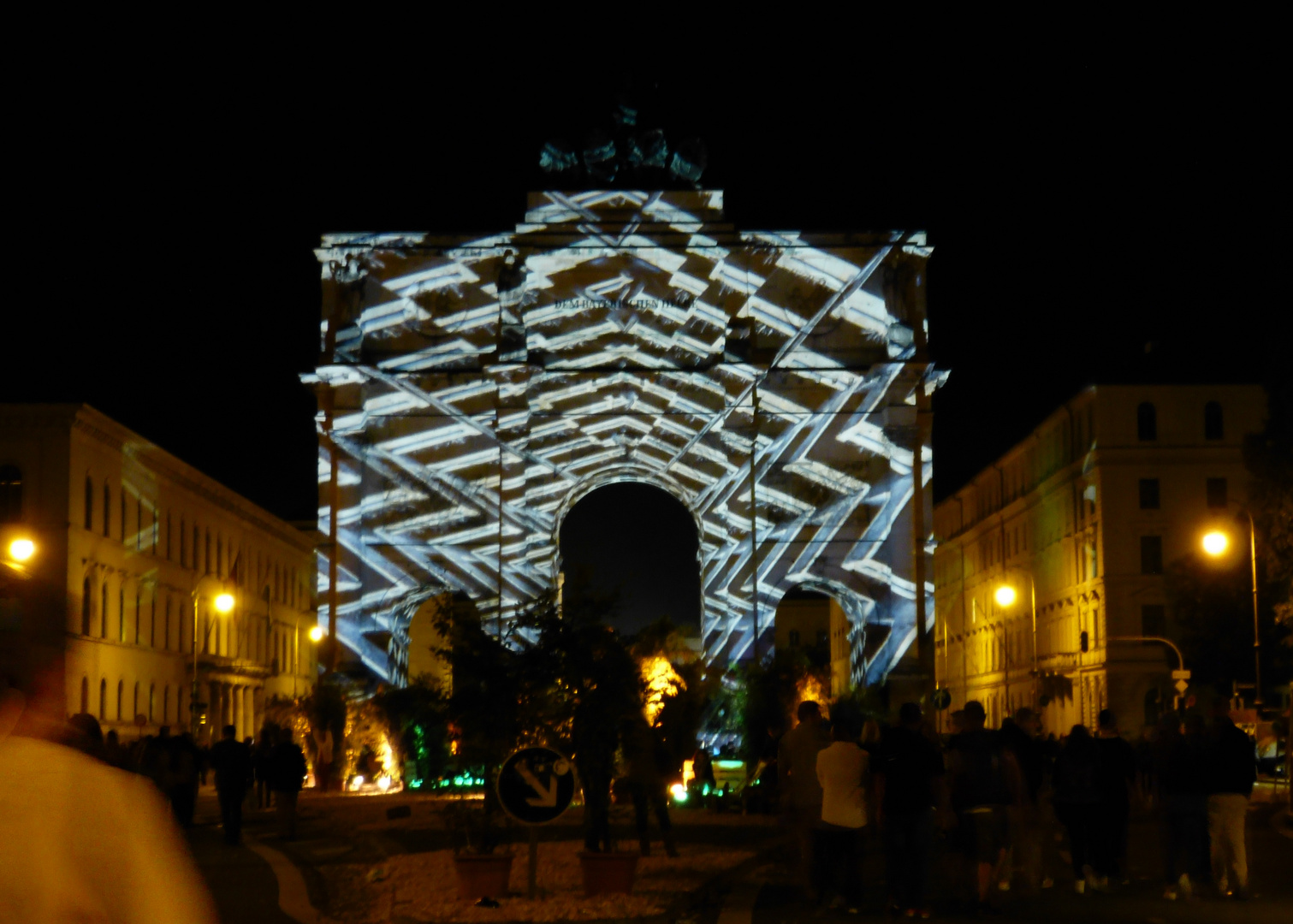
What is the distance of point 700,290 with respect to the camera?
53.0 m

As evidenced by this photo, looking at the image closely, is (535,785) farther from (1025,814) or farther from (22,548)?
(22,548)

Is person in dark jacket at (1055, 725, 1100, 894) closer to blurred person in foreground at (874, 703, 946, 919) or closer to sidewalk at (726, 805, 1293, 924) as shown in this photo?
sidewalk at (726, 805, 1293, 924)

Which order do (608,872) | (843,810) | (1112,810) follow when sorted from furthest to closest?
(1112,810), (608,872), (843,810)

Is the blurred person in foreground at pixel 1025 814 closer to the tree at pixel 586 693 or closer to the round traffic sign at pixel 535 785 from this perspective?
the round traffic sign at pixel 535 785

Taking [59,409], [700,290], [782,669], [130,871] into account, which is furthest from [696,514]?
[130,871]

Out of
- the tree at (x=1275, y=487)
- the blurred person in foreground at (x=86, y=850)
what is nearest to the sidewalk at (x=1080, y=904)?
the blurred person in foreground at (x=86, y=850)

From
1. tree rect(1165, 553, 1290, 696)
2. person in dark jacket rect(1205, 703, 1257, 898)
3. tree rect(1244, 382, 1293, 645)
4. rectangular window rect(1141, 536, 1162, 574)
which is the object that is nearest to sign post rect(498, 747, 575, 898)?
person in dark jacket rect(1205, 703, 1257, 898)

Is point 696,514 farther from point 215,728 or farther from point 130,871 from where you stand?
A: point 130,871

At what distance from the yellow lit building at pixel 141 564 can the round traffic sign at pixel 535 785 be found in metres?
29.5

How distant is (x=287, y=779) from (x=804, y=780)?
1111 centimetres

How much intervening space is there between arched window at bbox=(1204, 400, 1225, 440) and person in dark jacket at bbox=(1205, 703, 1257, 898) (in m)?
55.8

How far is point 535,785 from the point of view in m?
14.0

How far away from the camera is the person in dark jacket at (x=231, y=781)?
2416 centimetres

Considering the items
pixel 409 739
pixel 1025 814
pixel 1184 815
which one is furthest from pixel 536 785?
pixel 409 739
